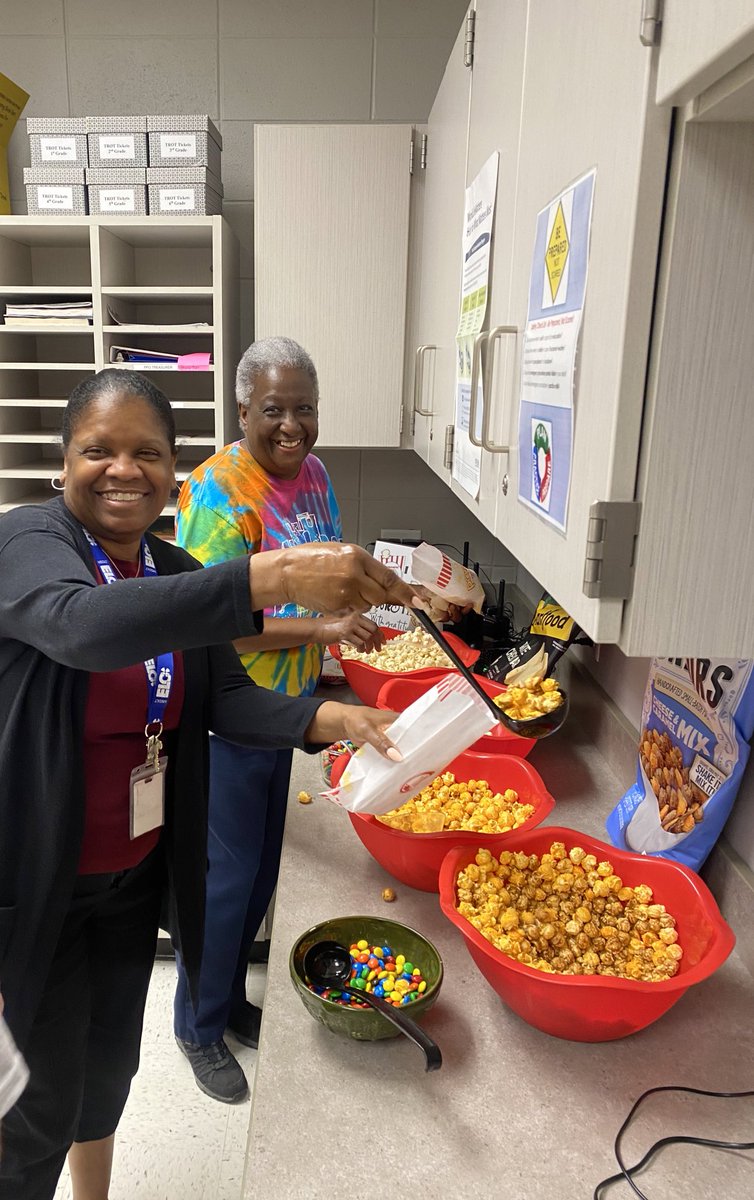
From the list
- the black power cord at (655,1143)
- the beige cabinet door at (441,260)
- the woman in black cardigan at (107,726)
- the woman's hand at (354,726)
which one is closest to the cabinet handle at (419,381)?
the beige cabinet door at (441,260)

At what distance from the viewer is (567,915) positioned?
107 cm

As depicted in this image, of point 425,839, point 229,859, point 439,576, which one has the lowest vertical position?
point 229,859

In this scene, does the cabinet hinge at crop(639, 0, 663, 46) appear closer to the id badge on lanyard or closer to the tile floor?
the id badge on lanyard

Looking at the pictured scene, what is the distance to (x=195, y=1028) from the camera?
189 centimetres

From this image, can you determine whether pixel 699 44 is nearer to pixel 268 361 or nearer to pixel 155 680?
pixel 155 680

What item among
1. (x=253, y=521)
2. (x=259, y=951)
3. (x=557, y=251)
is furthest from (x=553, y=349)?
(x=259, y=951)

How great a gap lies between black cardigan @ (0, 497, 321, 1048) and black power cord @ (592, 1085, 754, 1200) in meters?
0.65

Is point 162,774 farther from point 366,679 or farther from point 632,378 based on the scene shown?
point 632,378

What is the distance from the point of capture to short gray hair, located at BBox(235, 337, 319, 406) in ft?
5.99

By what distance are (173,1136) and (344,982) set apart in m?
1.14

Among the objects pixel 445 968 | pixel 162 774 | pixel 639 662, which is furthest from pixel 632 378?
pixel 639 662

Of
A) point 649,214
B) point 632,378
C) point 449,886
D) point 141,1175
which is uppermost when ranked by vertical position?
point 649,214

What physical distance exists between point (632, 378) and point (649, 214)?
119mm

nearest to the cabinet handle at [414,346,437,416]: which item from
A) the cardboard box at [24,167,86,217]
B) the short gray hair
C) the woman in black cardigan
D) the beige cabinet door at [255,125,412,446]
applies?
the short gray hair
